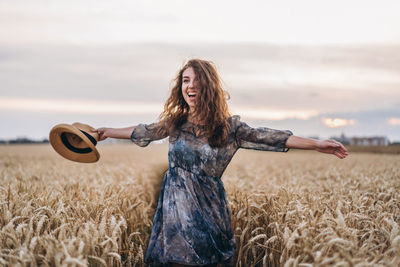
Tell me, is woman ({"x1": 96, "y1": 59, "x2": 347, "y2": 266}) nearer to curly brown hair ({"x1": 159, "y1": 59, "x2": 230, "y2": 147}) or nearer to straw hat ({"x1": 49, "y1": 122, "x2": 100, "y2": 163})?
curly brown hair ({"x1": 159, "y1": 59, "x2": 230, "y2": 147})

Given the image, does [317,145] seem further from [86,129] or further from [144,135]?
[86,129]

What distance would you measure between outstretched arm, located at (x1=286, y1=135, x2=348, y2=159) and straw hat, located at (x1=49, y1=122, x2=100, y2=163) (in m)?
1.89

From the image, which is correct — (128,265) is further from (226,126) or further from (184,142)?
(226,126)

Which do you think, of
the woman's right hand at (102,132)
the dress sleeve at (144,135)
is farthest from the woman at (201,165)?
the woman's right hand at (102,132)

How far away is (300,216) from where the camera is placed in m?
3.55

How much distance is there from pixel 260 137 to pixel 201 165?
1.99 feet

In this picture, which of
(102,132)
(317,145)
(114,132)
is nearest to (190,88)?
(114,132)

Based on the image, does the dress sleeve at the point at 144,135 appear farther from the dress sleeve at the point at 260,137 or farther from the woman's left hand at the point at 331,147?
the woman's left hand at the point at 331,147

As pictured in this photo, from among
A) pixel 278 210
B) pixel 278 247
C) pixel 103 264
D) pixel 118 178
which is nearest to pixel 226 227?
pixel 278 247

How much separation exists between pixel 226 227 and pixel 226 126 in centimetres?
98

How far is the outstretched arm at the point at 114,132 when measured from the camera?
381 centimetres

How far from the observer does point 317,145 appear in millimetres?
3334

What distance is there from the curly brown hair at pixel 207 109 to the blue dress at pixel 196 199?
0.27 ft

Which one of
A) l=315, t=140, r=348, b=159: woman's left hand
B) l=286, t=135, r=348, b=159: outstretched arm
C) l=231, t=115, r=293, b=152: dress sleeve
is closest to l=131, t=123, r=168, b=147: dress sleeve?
l=231, t=115, r=293, b=152: dress sleeve
